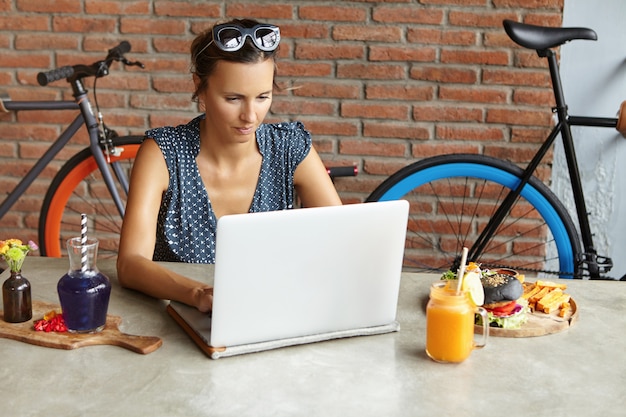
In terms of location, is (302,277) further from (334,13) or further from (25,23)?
(25,23)

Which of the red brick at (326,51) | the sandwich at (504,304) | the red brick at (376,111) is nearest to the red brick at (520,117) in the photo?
the red brick at (376,111)

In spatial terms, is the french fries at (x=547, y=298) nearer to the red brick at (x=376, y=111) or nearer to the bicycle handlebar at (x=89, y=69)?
the red brick at (x=376, y=111)

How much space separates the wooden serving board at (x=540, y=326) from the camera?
1.44 meters

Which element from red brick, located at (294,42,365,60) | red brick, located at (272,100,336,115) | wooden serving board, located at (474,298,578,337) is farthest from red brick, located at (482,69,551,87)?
wooden serving board, located at (474,298,578,337)

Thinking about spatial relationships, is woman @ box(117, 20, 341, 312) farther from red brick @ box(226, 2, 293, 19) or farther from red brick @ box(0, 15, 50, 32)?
red brick @ box(0, 15, 50, 32)

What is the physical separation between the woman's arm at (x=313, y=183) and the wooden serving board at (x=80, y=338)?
80 cm

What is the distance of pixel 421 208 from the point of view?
3.20m

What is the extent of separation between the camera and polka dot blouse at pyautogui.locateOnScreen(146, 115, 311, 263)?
1977 mm

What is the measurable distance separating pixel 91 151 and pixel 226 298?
1875 millimetres

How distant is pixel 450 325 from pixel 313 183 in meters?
0.88

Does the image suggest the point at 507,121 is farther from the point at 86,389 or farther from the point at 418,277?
the point at 86,389

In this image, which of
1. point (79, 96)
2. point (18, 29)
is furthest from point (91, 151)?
point (18, 29)

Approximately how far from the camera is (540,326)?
146 centimetres

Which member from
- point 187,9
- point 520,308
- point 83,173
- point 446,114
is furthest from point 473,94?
point 520,308
